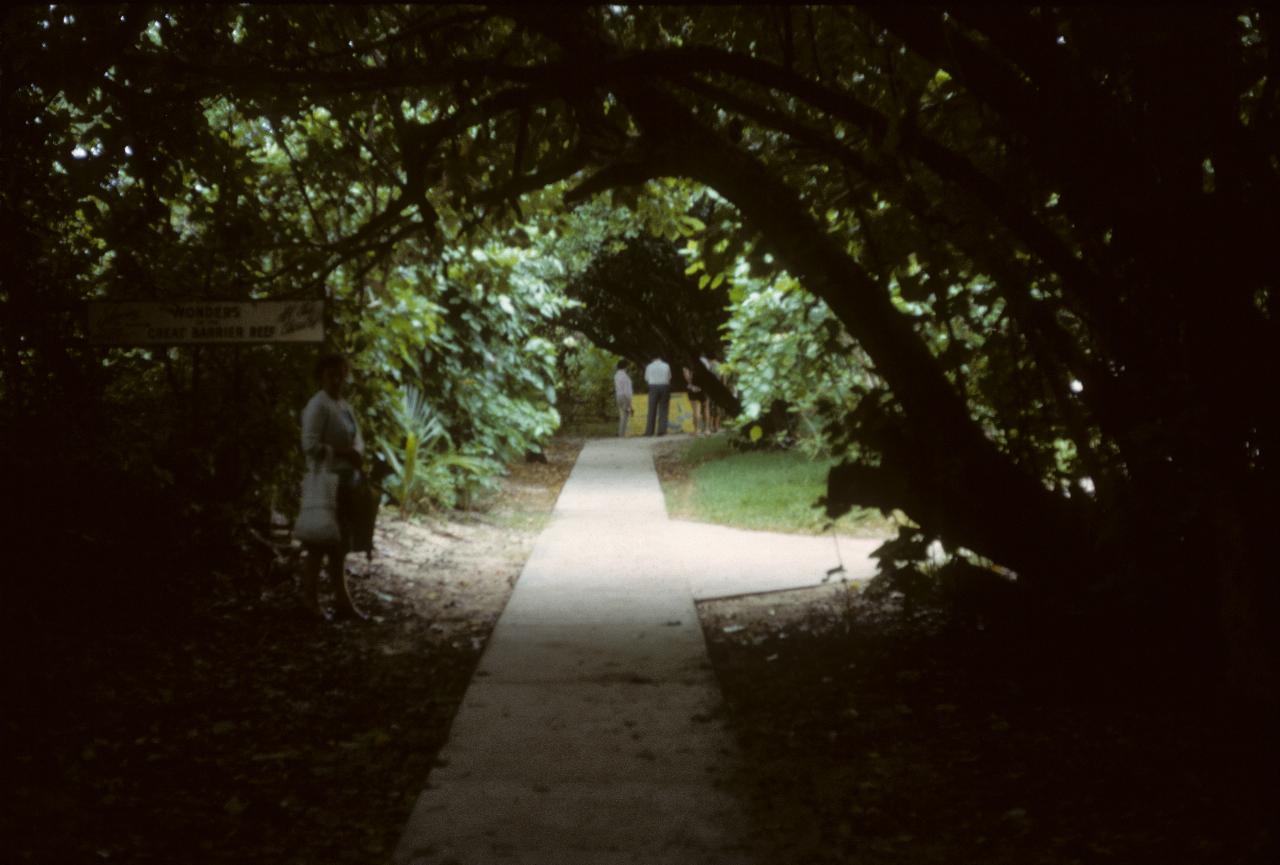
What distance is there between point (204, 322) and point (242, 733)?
265cm

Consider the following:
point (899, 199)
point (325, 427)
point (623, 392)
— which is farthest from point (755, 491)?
point (623, 392)

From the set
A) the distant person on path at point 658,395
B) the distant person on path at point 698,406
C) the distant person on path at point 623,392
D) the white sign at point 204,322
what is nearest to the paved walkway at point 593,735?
the white sign at point 204,322

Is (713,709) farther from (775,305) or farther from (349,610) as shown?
(775,305)

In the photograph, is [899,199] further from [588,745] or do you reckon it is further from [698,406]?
[698,406]

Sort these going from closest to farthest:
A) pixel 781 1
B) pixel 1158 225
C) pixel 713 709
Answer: pixel 1158 225
pixel 781 1
pixel 713 709

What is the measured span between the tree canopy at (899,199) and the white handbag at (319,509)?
3.31 feet

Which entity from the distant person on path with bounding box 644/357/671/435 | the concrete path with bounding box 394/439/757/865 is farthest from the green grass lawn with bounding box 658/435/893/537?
the distant person on path with bounding box 644/357/671/435

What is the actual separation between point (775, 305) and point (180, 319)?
8081mm

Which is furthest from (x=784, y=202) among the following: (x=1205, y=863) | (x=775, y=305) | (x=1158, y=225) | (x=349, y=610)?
(x=775, y=305)

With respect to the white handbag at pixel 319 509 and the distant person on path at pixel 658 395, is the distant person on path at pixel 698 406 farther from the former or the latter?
the white handbag at pixel 319 509

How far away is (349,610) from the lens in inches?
309

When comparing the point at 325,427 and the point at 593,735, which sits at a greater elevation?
the point at 325,427

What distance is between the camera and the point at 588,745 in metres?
4.99

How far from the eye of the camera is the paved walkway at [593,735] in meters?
3.94
